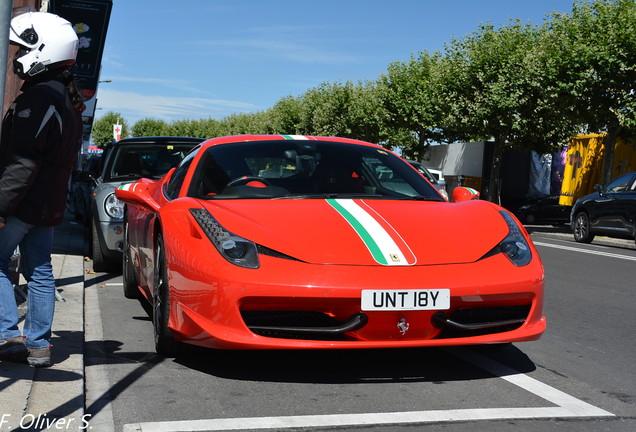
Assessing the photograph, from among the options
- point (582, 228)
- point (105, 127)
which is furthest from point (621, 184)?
point (105, 127)

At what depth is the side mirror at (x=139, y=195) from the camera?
5917mm

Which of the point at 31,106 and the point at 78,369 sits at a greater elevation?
the point at 31,106

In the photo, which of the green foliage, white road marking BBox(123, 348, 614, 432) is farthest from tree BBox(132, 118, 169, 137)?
white road marking BBox(123, 348, 614, 432)

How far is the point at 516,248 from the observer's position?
187 inches

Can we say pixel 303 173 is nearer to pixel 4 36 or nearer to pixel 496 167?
pixel 4 36

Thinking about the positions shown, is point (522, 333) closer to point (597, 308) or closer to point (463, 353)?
point (463, 353)

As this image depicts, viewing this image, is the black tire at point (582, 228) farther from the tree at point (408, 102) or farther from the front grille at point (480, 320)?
the tree at point (408, 102)

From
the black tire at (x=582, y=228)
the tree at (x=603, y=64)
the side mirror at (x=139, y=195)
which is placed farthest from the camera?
the tree at (x=603, y=64)

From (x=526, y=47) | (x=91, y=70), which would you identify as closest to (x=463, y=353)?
(x=91, y=70)

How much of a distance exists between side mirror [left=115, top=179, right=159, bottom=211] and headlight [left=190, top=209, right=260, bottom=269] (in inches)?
50.4

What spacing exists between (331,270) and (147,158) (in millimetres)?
6636

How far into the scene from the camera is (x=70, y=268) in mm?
8984

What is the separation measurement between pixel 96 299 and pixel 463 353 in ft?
11.8

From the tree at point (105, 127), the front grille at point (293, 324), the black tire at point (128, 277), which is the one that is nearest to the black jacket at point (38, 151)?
the front grille at point (293, 324)
